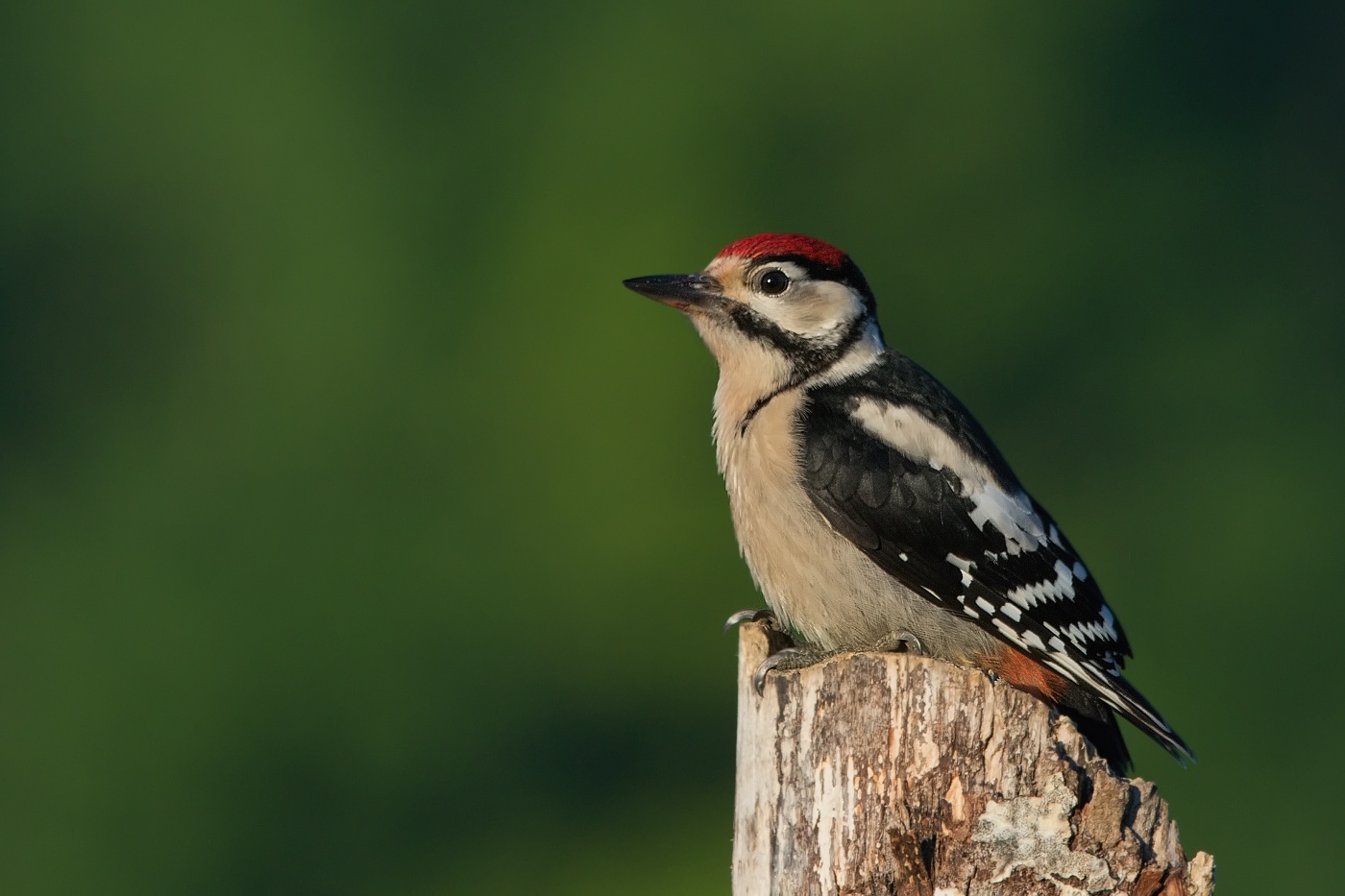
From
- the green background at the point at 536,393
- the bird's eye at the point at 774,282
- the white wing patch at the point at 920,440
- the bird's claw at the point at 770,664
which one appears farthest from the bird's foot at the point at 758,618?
the green background at the point at 536,393

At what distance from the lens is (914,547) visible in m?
4.88

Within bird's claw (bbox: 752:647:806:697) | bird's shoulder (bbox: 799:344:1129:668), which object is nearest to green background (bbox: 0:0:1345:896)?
bird's shoulder (bbox: 799:344:1129:668)

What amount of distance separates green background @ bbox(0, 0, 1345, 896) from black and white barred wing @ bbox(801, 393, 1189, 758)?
8227 mm

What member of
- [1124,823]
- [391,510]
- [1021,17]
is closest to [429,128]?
[391,510]

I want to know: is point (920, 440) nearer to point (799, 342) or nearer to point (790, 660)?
point (799, 342)

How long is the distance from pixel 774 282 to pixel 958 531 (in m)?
1.15

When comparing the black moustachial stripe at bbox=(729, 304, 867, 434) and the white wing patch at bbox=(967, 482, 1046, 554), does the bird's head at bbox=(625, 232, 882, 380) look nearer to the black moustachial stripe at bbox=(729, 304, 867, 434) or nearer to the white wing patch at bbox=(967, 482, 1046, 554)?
the black moustachial stripe at bbox=(729, 304, 867, 434)

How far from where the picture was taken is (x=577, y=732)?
54.0 ft

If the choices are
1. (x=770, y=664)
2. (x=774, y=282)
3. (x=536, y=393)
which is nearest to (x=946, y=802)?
(x=770, y=664)

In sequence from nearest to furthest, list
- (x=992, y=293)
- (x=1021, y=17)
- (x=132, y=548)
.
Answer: (x=132, y=548)
(x=992, y=293)
(x=1021, y=17)

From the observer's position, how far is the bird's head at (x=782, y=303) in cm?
557

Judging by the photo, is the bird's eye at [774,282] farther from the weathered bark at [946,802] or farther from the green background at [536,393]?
the green background at [536,393]

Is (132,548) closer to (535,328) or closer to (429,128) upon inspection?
(535,328)

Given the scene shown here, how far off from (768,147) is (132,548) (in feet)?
28.1
